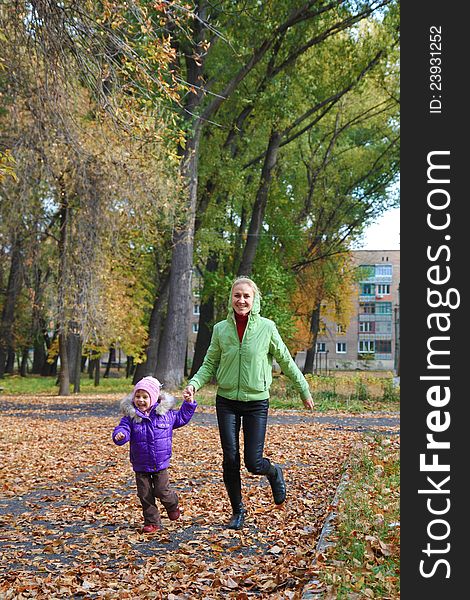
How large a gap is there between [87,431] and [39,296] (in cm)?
1023

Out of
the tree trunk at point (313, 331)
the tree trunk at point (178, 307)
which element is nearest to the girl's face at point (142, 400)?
the tree trunk at point (178, 307)

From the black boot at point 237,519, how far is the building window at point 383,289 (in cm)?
8391

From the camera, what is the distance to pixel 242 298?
264 inches

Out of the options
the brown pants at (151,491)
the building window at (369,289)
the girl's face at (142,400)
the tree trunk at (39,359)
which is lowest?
the brown pants at (151,491)

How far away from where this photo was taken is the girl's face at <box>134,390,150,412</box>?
695cm

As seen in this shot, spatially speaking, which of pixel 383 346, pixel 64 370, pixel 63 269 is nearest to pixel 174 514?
pixel 63 269

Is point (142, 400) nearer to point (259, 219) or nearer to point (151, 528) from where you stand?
point (151, 528)

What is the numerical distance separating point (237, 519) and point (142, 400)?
137 centimetres

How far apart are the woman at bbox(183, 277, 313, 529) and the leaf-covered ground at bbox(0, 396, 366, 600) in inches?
29.4

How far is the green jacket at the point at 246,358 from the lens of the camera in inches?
263

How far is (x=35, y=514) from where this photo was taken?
803 centimetres

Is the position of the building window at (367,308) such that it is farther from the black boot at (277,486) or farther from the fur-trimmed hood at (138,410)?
the fur-trimmed hood at (138,410)

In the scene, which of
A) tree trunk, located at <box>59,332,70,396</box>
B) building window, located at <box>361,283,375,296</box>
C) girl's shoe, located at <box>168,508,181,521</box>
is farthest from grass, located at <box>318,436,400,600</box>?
building window, located at <box>361,283,375,296</box>

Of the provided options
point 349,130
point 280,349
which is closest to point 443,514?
point 280,349
